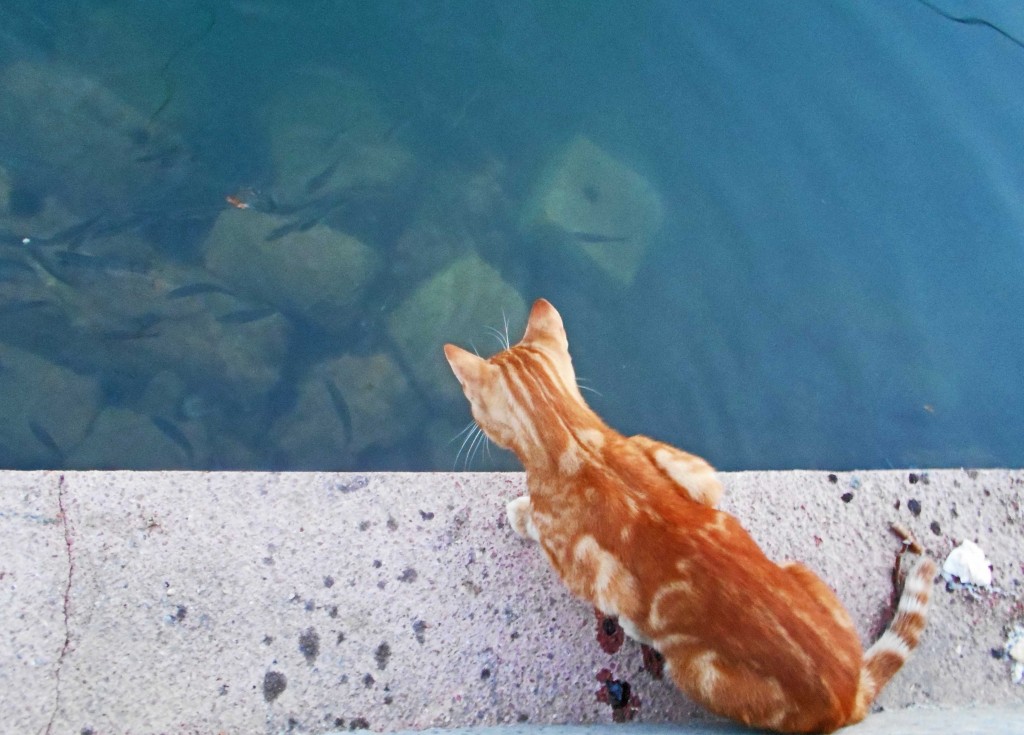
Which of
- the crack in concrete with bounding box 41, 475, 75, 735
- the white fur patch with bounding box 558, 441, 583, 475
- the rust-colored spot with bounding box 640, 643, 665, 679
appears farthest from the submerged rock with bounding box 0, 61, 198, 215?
the rust-colored spot with bounding box 640, 643, 665, 679

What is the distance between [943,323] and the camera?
3.22m

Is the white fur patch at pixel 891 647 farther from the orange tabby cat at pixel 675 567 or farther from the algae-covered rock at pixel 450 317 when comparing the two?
the algae-covered rock at pixel 450 317

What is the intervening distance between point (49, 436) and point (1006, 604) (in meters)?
3.38

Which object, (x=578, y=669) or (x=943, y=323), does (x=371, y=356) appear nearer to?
(x=578, y=669)

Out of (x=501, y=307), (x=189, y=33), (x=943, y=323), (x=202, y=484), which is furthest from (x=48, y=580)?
(x=943, y=323)

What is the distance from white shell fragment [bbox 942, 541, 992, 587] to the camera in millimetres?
2756

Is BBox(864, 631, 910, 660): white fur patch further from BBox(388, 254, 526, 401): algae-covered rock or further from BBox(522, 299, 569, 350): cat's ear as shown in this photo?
BBox(388, 254, 526, 401): algae-covered rock

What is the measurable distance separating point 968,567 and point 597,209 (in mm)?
1881

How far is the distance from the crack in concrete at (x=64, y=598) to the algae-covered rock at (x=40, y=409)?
0.23 m

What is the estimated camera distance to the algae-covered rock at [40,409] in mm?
2777

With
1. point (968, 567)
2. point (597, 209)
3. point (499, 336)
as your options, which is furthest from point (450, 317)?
point (968, 567)

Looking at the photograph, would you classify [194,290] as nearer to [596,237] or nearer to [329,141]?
[329,141]

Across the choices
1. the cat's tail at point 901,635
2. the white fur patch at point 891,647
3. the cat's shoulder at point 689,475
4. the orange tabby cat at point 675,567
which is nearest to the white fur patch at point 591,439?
the orange tabby cat at point 675,567

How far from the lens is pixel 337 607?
8.50ft
